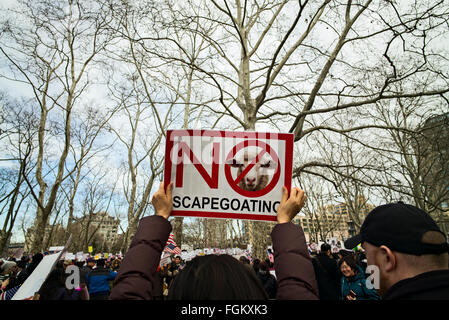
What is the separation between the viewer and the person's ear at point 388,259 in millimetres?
1189

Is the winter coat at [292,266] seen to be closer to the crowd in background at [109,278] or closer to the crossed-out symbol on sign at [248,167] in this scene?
the crossed-out symbol on sign at [248,167]

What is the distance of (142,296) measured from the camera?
1.04m

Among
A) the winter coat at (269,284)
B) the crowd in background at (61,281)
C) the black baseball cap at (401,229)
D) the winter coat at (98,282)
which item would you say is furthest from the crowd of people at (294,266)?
the winter coat at (98,282)

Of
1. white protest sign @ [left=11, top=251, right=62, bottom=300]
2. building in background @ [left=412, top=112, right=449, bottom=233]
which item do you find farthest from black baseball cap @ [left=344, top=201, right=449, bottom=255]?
building in background @ [left=412, top=112, right=449, bottom=233]

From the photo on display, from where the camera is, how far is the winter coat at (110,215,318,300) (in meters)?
1.06

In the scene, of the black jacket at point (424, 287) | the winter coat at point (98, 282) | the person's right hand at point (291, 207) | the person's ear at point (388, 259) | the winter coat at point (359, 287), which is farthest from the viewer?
the winter coat at point (98, 282)

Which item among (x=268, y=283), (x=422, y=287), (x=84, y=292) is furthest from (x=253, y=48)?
(x=422, y=287)

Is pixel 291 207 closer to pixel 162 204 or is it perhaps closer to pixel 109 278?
pixel 162 204

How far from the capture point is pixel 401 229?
3.96 ft

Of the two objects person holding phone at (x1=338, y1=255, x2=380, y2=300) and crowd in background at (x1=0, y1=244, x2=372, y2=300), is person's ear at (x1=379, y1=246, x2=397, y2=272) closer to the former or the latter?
crowd in background at (x1=0, y1=244, x2=372, y2=300)

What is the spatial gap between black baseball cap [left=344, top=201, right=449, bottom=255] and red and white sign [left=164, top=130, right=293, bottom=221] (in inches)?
31.4

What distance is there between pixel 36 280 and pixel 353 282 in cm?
415
